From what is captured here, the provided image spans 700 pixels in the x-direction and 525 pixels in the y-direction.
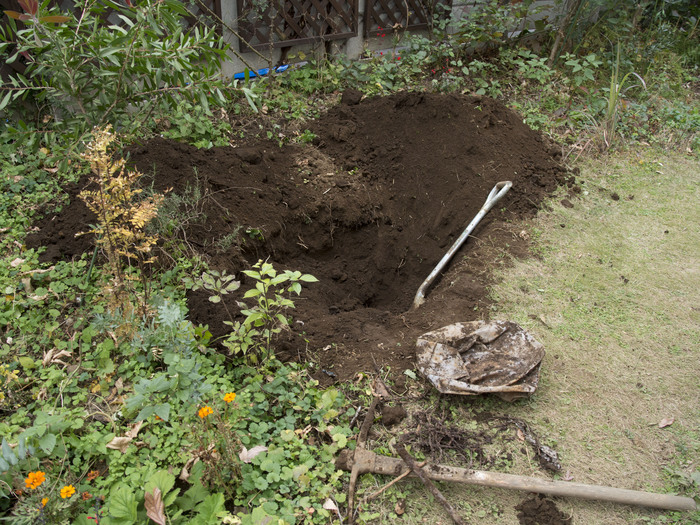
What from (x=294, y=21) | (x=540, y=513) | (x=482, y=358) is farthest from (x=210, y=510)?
(x=294, y=21)

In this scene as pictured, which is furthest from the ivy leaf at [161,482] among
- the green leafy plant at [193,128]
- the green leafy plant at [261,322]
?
the green leafy plant at [193,128]

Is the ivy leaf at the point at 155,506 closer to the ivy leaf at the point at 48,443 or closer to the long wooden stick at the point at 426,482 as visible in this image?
the ivy leaf at the point at 48,443

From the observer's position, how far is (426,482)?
2.15m

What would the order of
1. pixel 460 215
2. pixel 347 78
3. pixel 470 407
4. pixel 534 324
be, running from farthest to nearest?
pixel 347 78 < pixel 460 215 < pixel 534 324 < pixel 470 407

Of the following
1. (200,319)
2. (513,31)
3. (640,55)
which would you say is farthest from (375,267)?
(640,55)

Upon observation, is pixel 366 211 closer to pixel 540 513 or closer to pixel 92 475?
pixel 540 513

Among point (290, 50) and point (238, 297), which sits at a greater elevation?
point (290, 50)

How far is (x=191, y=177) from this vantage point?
3.53 m

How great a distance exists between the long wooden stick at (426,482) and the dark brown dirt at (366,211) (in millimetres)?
590

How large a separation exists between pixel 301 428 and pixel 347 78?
4042mm

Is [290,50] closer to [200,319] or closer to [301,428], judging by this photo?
[200,319]

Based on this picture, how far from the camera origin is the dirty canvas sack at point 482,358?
255 centimetres

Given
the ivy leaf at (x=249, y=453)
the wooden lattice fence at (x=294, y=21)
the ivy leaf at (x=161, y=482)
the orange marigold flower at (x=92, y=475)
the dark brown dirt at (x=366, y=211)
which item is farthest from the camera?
the wooden lattice fence at (x=294, y=21)

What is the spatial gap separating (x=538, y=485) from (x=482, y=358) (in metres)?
0.72
